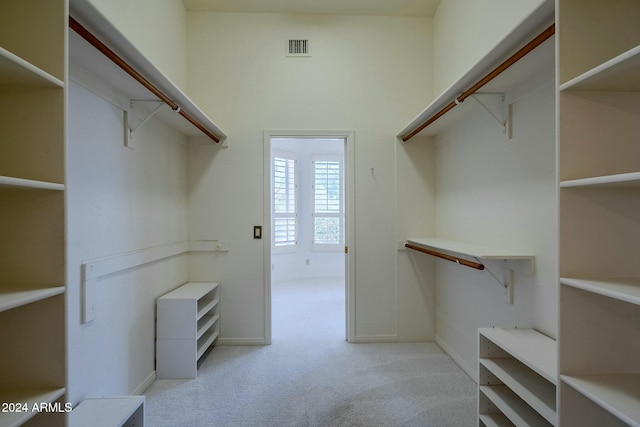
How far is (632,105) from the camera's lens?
1.02 meters

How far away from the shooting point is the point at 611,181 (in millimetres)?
854

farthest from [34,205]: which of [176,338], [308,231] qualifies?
[308,231]

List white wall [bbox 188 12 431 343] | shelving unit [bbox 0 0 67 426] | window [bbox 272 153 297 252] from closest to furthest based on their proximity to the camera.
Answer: shelving unit [bbox 0 0 67 426] < white wall [bbox 188 12 431 343] < window [bbox 272 153 297 252]

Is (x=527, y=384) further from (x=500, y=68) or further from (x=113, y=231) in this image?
(x=113, y=231)

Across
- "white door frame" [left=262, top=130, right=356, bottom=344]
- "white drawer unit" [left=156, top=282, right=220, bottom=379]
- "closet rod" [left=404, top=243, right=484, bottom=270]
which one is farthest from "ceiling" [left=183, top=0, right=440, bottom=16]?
"white drawer unit" [left=156, top=282, right=220, bottom=379]

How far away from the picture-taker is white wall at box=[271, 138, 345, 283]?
576 cm

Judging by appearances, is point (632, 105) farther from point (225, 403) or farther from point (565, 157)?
point (225, 403)

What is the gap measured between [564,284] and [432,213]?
1.97 metres

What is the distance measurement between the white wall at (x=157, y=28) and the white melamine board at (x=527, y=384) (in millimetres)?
2846

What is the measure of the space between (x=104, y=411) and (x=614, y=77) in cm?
255

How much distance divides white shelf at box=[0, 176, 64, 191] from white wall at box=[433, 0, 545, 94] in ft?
7.00

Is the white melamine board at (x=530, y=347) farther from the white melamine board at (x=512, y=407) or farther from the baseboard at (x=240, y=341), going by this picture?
the baseboard at (x=240, y=341)

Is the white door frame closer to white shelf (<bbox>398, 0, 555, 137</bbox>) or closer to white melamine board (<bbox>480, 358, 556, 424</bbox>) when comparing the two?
white shelf (<bbox>398, 0, 555, 137</bbox>)

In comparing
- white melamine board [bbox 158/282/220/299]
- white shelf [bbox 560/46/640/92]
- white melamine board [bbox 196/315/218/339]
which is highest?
white shelf [bbox 560/46/640/92]
